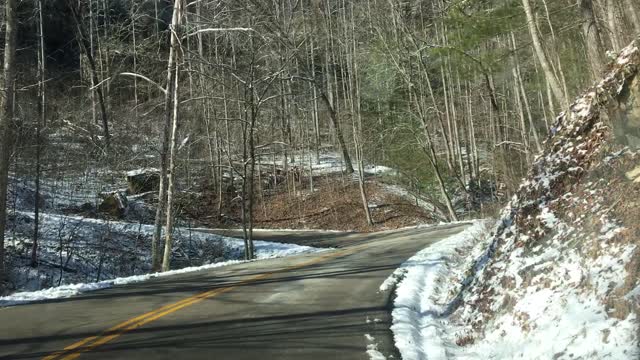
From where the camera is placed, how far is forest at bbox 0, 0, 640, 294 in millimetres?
17359

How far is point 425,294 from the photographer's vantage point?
9.23m

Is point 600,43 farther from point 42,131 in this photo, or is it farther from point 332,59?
point 332,59

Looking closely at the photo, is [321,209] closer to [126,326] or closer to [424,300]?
[424,300]

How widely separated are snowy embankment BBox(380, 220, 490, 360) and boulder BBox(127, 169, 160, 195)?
2418 centimetres

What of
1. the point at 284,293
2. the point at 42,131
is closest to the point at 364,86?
the point at 42,131

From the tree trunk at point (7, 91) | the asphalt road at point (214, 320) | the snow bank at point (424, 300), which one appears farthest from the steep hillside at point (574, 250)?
the tree trunk at point (7, 91)

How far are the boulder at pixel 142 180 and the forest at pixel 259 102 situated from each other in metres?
0.09

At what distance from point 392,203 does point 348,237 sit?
8717 mm

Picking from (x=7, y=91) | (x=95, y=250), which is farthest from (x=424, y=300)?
(x=95, y=250)

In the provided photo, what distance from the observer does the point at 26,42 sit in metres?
43.6

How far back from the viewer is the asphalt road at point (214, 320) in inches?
232

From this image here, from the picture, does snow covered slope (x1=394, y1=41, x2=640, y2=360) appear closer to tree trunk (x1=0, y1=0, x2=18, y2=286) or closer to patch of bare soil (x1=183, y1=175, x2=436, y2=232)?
tree trunk (x1=0, y1=0, x2=18, y2=286)

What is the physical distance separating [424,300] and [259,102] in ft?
44.7

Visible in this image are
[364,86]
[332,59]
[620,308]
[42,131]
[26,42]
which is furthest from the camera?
[332,59]
